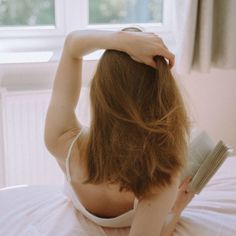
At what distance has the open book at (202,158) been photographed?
3.94 feet

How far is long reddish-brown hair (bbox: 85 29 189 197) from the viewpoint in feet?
3.43

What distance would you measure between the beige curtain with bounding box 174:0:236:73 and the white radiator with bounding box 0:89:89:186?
52 centimetres

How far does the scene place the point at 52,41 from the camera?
91.0 inches

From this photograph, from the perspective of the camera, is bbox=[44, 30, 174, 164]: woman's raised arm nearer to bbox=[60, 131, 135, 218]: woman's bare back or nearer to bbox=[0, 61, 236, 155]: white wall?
bbox=[60, 131, 135, 218]: woman's bare back

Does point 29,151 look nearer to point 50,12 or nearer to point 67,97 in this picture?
point 50,12

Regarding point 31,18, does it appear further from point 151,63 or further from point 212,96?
point 151,63

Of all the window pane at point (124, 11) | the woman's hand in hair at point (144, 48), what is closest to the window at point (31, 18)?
the window pane at point (124, 11)

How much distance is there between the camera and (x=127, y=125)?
1.05 m

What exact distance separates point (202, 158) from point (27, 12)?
1383 millimetres

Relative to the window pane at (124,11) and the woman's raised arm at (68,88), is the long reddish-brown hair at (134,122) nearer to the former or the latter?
the woman's raised arm at (68,88)

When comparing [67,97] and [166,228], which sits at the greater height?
[67,97]

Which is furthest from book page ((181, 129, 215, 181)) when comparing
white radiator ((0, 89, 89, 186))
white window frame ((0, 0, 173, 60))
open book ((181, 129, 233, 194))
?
white window frame ((0, 0, 173, 60))

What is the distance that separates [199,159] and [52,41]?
128cm

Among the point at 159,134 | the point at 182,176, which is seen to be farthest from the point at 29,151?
the point at 159,134
